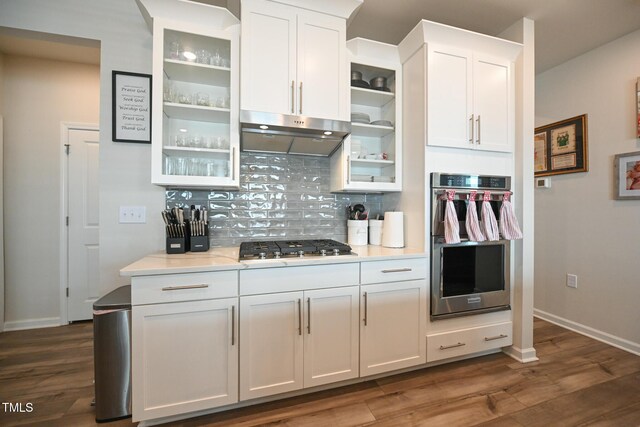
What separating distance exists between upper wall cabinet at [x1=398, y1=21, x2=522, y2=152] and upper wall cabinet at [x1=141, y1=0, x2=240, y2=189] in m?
1.31

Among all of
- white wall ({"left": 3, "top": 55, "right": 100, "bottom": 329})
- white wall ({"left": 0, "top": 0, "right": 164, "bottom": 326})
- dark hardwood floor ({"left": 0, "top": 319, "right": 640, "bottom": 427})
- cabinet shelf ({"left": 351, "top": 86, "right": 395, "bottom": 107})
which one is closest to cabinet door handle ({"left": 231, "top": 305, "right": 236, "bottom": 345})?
dark hardwood floor ({"left": 0, "top": 319, "right": 640, "bottom": 427})

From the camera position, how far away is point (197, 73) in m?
1.86

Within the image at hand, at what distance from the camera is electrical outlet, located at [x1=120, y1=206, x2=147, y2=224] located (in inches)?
74.3

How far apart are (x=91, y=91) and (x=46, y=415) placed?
2.80 meters

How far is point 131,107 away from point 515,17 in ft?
9.64

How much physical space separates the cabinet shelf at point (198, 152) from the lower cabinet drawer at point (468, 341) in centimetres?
191

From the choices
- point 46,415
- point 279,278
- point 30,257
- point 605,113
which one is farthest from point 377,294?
point 30,257

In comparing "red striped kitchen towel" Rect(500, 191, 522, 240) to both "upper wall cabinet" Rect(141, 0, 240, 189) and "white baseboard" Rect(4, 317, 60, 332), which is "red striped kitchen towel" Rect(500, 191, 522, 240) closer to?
"upper wall cabinet" Rect(141, 0, 240, 189)

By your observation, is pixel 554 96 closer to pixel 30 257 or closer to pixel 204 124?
pixel 204 124

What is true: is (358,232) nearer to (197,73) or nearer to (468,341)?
(468,341)

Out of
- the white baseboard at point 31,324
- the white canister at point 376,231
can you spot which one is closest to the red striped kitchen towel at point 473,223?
the white canister at point 376,231

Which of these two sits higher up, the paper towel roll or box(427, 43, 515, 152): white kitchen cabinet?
box(427, 43, 515, 152): white kitchen cabinet

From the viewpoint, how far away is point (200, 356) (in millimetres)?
1451

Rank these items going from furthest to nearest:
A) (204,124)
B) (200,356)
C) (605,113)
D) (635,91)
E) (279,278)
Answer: (605,113) → (635,91) → (204,124) → (279,278) → (200,356)
